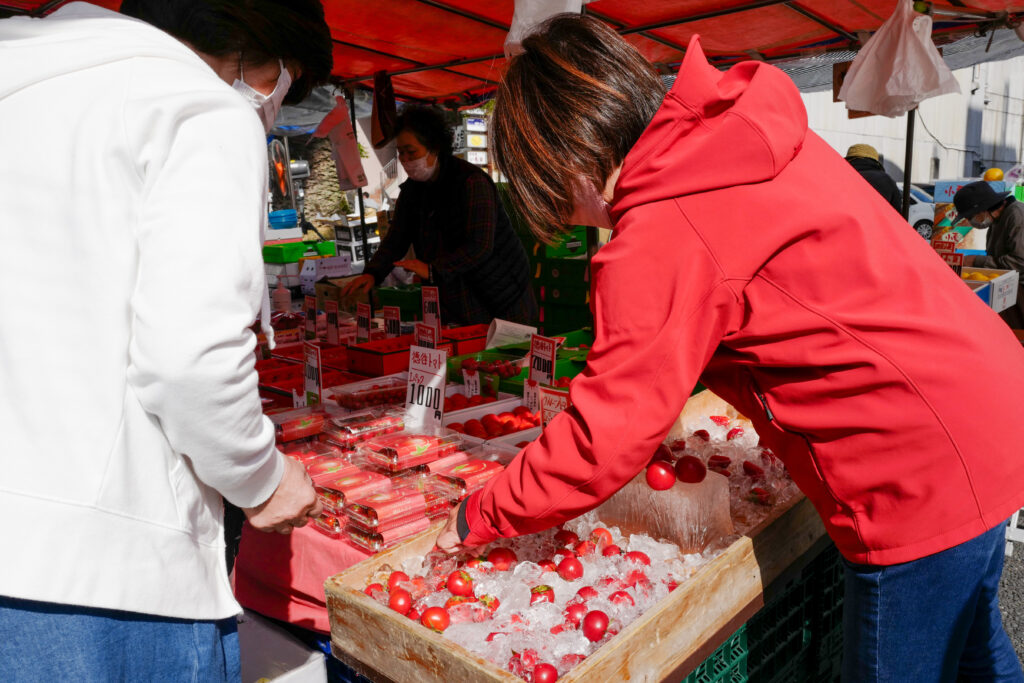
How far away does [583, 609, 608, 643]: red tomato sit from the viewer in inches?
58.3

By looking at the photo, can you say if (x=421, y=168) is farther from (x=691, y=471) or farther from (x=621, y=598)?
(x=621, y=598)

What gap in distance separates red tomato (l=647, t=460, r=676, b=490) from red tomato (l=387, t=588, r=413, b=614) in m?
0.67

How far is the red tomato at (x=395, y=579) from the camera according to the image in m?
1.65

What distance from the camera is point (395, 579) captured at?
1661mm

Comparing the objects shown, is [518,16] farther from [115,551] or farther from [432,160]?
[115,551]

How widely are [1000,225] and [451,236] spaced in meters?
5.80

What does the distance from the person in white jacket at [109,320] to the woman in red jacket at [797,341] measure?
24.1 inches

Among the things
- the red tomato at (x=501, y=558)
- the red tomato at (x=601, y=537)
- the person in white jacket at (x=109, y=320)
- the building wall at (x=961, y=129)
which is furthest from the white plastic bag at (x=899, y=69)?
the building wall at (x=961, y=129)

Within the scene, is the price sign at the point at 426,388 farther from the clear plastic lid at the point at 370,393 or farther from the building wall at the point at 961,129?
the building wall at the point at 961,129

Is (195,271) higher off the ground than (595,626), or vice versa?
(195,271)

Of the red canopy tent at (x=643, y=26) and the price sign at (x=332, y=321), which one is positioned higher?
the red canopy tent at (x=643, y=26)

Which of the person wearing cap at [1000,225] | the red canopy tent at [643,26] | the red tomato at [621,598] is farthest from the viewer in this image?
the person wearing cap at [1000,225]

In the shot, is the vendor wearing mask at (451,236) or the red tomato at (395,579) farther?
the vendor wearing mask at (451,236)

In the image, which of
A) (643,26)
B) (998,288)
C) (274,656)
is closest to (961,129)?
(998,288)
